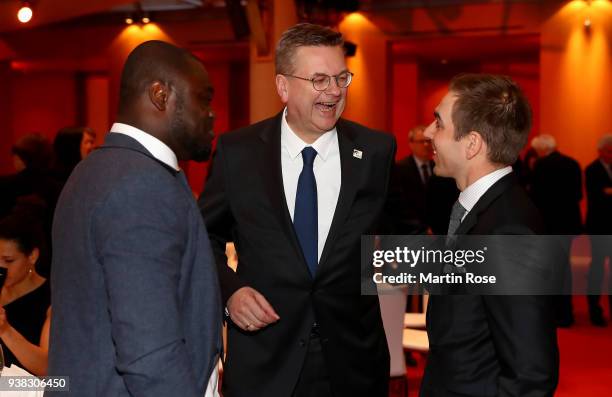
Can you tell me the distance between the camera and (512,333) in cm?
166

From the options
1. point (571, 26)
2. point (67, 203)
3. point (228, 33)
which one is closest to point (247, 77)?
point (228, 33)

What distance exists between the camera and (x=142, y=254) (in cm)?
137

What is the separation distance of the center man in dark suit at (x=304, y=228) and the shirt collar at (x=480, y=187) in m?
0.50

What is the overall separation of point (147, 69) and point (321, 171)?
1014 mm

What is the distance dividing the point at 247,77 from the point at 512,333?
14418 mm

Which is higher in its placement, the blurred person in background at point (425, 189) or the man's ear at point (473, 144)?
the man's ear at point (473, 144)

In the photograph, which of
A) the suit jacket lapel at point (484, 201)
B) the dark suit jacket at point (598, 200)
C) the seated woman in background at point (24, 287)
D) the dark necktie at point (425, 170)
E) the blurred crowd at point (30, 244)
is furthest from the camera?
the dark suit jacket at point (598, 200)

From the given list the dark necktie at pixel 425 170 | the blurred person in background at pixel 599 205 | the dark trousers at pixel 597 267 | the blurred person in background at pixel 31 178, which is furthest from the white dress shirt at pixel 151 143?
the dark trousers at pixel 597 267

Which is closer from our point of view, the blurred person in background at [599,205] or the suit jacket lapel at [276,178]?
the suit jacket lapel at [276,178]

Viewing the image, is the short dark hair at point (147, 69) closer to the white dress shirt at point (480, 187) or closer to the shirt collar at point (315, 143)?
the white dress shirt at point (480, 187)

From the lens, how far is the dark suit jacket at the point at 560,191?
7.65m

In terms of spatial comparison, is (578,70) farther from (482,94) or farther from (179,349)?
→ (179,349)

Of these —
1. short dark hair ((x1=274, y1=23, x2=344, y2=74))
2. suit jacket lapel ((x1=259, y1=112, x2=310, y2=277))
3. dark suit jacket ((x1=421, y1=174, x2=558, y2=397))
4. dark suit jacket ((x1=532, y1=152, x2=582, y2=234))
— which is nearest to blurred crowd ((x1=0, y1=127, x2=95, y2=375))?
suit jacket lapel ((x1=259, y1=112, x2=310, y2=277))

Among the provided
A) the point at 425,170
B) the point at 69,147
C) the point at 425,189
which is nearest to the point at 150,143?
the point at 69,147
